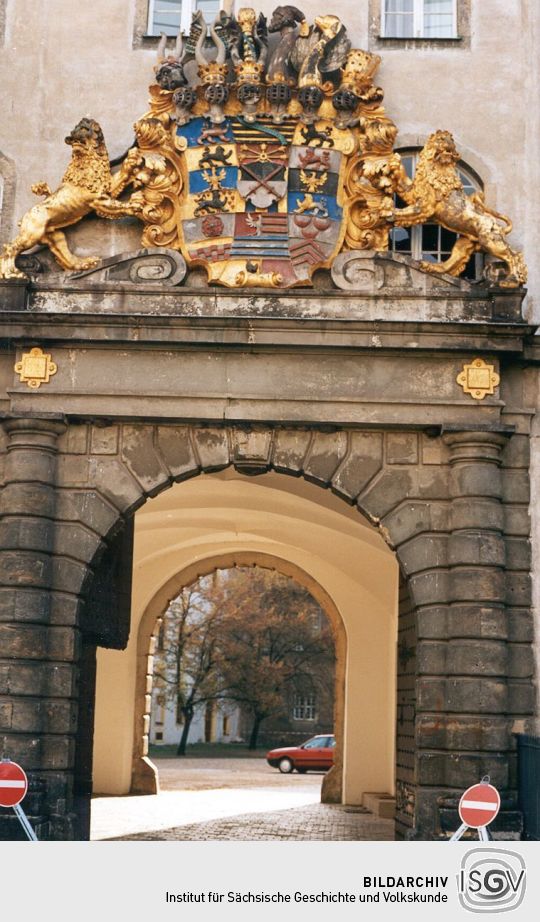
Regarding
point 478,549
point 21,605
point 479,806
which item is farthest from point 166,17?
point 479,806

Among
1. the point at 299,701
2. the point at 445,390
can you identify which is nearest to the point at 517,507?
the point at 445,390

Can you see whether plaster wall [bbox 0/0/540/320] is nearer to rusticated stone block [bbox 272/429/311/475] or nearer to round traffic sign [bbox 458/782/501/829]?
rusticated stone block [bbox 272/429/311/475]

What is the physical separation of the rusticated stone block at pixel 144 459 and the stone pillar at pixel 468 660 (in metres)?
2.74

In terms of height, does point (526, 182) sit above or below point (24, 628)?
above

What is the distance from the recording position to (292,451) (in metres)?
13.9

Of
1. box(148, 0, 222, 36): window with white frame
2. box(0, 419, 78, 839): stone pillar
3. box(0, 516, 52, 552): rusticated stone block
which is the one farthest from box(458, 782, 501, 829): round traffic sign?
box(148, 0, 222, 36): window with white frame

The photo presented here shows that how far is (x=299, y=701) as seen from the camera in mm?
51781

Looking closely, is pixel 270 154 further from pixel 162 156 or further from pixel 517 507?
pixel 517 507

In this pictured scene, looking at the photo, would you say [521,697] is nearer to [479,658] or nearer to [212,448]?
[479,658]

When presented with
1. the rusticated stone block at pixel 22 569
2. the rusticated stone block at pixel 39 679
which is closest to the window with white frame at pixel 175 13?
the rusticated stone block at pixel 22 569

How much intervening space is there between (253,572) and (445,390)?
3358cm

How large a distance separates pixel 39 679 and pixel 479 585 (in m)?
4.08

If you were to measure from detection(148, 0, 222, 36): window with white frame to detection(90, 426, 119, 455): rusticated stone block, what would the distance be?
441 centimetres

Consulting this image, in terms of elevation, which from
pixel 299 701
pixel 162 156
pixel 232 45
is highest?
pixel 232 45
